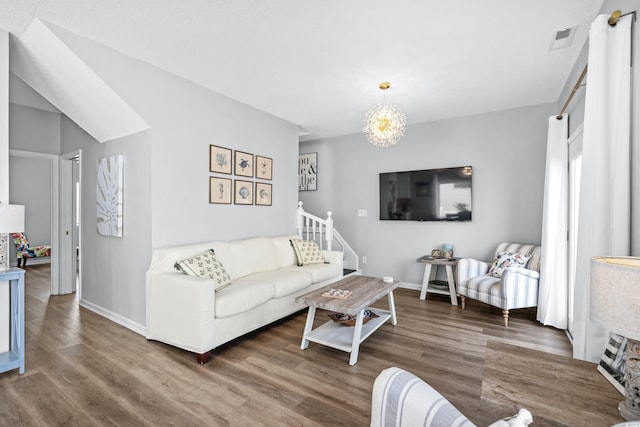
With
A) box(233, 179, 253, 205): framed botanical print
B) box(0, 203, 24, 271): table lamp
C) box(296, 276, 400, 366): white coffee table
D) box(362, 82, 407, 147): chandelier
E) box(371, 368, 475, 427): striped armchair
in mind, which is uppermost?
box(362, 82, 407, 147): chandelier

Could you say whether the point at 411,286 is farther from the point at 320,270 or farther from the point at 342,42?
the point at 342,42

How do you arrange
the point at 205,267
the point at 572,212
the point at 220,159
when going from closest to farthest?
the point at 205,267 < the point at 572,212 < the point at 220,159

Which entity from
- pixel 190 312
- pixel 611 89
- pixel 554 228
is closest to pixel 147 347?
pixel 190 312

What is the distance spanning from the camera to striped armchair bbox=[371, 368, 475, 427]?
2.52 feet

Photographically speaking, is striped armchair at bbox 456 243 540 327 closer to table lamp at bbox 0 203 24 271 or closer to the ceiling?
the ceiling

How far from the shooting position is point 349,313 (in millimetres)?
2404

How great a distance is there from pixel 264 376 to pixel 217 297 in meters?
0.78

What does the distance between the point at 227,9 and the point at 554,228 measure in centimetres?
370

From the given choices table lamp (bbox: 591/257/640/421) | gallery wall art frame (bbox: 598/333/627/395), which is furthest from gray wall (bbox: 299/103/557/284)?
table lamp (bbox: 591/257/640/421)

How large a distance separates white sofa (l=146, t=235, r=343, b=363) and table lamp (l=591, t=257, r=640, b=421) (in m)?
2.41

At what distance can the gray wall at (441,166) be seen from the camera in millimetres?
4184

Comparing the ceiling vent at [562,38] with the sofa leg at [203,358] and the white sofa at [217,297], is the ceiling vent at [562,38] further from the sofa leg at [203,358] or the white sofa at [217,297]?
the sofa leg at [203,358]

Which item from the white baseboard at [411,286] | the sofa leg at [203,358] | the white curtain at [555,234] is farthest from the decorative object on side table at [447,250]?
the sofa leg at [203,358]

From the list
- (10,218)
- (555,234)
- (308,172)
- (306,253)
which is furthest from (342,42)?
(308,172)
